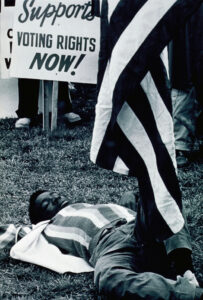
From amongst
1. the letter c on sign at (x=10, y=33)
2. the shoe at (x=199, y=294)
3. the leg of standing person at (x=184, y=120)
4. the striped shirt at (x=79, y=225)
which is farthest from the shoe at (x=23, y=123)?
the shoe at (x=199, y=294)

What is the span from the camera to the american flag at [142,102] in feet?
8.75

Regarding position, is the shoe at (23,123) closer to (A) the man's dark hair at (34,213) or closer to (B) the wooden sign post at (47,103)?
(B) the wooden sign post at (47,103)

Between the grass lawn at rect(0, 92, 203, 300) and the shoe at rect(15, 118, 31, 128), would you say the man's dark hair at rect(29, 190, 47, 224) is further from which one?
the shoe at rect(15, 118, 31, 128)

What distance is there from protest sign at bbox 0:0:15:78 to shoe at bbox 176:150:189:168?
1909mm

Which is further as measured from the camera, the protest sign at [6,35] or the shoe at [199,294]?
the protest sign at [6,35]

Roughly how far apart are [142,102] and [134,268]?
73 centimetres

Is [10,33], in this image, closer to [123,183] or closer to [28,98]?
[28,98]

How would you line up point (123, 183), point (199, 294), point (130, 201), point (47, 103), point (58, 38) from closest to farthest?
point (199, 294) < point (130, 201) < point (123, 183) < point (58, 38) < point (47, 103)

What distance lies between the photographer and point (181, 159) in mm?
5082

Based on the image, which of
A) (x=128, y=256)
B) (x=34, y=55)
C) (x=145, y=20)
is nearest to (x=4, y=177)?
(x=34, y=55)

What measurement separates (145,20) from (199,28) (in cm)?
235

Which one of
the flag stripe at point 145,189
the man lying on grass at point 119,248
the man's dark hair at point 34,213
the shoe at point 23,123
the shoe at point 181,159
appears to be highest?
the flag stripe at point 145,189

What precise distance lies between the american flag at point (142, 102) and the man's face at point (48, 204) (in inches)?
37.8

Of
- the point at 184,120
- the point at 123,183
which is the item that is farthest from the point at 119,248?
the point at 184,120
